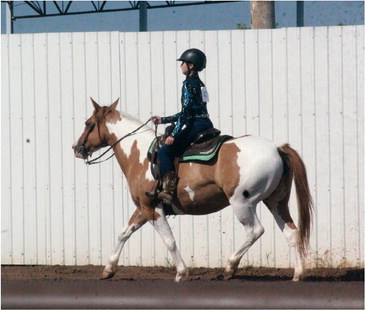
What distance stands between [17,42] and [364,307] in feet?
26.8

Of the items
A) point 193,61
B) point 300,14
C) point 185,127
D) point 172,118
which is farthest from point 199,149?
point 300,14

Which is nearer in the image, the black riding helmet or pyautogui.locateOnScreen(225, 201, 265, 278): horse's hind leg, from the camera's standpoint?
pyautogui.locateOnScreen(225, 201, 265, 278): horse's hind leg

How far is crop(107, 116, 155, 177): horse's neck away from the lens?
10.8m

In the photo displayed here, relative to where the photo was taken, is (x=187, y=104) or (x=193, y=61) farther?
(x=193, y=61)

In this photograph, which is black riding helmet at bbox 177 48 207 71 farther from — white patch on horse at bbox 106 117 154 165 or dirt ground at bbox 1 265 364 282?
dirt ground at bbox 1 265 364 282

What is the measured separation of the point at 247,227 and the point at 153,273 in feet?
7.31

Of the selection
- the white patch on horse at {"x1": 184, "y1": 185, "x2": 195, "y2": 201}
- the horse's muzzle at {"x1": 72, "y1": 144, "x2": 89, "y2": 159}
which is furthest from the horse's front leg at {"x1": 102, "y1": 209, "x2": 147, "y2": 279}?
the horse's muzzle at {"x1": 72, "y1": 144, "x2": 89, "y2": 159}

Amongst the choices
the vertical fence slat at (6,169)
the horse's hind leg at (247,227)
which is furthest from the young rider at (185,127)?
the vertical fence slat at (6,169)

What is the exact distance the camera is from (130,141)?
10.9 meters

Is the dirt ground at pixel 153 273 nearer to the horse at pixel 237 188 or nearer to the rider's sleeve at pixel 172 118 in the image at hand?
the horse at pixel 237 188

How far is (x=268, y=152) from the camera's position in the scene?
33.2 ft

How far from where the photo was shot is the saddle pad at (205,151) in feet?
33.6

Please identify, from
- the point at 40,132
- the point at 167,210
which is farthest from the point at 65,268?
the point at 167,210

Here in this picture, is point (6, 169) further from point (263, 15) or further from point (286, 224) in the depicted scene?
point (286, 224)
